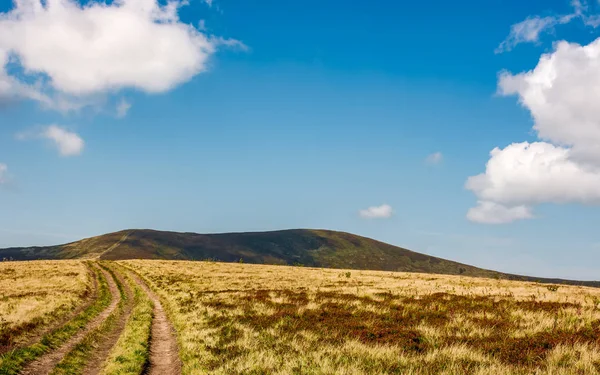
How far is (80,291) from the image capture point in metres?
31.2

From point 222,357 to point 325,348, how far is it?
3166 millimetres

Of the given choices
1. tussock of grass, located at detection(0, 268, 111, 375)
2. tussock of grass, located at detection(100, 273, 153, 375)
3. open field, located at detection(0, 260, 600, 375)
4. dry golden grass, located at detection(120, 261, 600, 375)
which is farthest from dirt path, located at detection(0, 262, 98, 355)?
dry golden grass, located at detection(120, 261, 600, 375)

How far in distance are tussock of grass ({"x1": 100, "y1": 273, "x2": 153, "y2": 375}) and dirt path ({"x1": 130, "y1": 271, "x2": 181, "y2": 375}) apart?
236 mm

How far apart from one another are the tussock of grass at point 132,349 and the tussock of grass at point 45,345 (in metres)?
2.20

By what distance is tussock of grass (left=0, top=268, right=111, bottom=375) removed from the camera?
11904mm

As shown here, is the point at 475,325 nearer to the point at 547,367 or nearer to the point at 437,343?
the point at 437,343

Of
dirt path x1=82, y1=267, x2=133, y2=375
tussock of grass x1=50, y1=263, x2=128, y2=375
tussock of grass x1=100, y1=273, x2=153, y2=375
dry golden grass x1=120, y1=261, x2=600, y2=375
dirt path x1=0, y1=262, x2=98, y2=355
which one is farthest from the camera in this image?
dirt path x1=0, y1=262, x2=98, y2=355

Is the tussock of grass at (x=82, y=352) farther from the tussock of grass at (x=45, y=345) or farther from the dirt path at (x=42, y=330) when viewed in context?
the dirt path at (x=42, y=330)

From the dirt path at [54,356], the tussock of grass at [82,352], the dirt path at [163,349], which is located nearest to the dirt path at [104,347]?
the tussock of grass at [82,352]

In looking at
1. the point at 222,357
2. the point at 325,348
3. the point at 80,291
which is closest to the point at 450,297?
the point at 325,348

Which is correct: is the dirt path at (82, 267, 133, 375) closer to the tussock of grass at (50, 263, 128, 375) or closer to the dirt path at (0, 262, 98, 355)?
the tussock of grass at (50, 263, 128, 375)

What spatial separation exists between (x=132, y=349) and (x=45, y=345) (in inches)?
147

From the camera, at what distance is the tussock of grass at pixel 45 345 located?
39.1 ft

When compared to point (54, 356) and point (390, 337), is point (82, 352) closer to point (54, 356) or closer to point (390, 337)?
point (54, 356)
